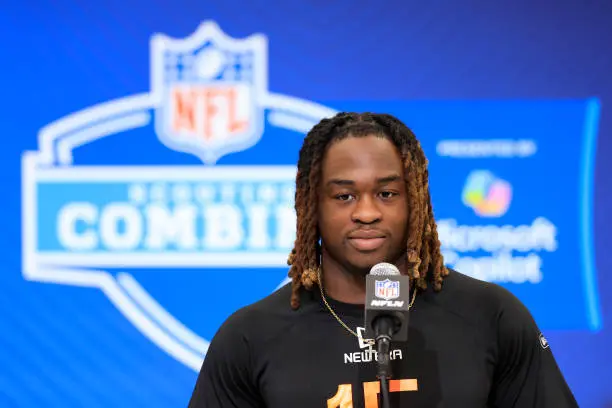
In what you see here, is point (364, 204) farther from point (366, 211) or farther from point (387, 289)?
point (387, 289)

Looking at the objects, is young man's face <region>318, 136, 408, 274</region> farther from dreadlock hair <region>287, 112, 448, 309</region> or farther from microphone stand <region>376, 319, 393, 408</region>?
microphone stand <region>376, 319, 393, 408</region>

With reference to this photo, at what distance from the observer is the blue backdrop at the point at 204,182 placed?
11.1 feet

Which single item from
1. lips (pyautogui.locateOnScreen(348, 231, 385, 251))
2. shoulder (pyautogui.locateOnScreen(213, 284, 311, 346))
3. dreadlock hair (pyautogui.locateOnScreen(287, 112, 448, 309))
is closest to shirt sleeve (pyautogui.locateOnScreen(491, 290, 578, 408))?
dreadlock hair (pyautogui.locateOnScreen(287, 112, 448, 309))

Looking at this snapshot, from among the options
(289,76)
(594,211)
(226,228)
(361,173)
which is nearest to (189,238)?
(226,228)

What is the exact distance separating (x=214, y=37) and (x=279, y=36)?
26 centimetres

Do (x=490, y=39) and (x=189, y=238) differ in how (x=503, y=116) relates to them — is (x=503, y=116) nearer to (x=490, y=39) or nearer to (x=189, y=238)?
(x=490, y=39)

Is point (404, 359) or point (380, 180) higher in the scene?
point (380, 180)

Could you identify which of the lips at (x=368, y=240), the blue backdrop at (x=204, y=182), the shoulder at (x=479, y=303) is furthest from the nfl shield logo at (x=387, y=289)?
the blue backdrop at (x=204, y=182)

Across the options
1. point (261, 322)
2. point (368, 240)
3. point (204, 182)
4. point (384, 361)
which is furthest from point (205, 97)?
point (384, 361)

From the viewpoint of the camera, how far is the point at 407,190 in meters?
1.62

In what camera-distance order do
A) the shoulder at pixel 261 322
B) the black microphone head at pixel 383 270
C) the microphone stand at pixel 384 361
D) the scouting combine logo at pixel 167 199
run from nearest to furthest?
the microphone stand at pixel 384 361 → the black microphone head at pixel 383 270 → the shoulder at pixel 261 322 → the scouting combine logo at pixel 167 199

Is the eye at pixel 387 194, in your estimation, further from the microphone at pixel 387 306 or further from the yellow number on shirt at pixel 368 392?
the yellow number on shirt at pixel 368 392

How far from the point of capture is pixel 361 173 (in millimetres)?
1588

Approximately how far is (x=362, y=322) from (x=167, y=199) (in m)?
1.89
